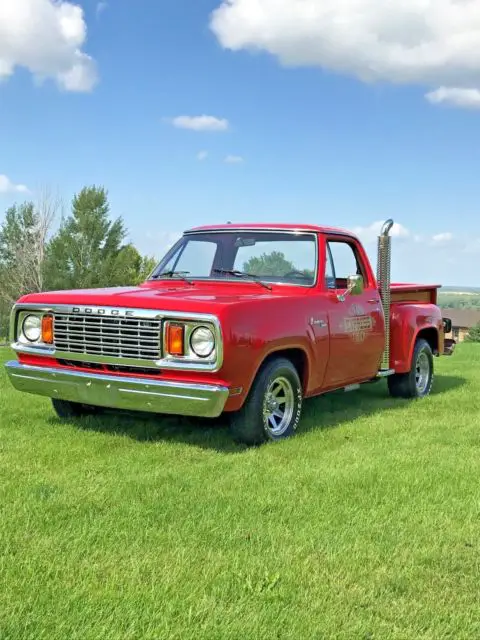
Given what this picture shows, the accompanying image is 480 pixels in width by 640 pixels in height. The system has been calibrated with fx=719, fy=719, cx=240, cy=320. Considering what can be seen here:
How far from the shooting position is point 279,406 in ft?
20.4

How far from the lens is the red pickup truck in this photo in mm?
5418

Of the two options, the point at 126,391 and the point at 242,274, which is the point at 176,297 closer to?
the point at 126,391

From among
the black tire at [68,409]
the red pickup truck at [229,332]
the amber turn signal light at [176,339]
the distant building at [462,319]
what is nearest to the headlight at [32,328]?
the red pickup truck at [229,332]

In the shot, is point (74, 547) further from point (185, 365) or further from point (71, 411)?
point (71, 411)

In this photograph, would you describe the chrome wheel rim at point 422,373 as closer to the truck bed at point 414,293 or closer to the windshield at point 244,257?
the truck bed at point 414,293

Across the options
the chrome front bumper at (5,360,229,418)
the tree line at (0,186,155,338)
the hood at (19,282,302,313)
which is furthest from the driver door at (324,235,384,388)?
the tree line at (0,186,155,338)

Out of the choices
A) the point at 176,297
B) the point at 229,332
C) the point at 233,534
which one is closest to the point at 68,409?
the point at 176,297

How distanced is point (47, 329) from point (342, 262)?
307 cm

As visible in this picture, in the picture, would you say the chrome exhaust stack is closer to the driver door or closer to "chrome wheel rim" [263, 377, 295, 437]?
the driver door

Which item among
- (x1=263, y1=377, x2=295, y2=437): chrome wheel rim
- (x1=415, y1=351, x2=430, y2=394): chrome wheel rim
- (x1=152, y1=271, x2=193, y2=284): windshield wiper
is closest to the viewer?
(x1=263, y1=377, x2=295, y2=437): chrome wheel rim

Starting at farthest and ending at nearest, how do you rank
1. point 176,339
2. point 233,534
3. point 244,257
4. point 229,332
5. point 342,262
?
point 342,262, point 244,257, point 176,339, point 229,332, point 233,534

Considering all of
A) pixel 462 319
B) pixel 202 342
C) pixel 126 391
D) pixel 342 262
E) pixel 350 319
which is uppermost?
pixel 342 262

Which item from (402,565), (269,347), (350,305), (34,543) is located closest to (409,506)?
(402,565)

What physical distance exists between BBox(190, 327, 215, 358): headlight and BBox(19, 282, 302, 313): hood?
0.54 feet
